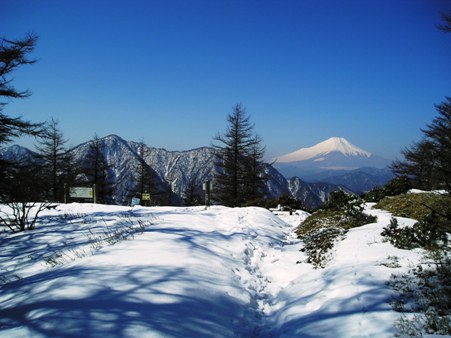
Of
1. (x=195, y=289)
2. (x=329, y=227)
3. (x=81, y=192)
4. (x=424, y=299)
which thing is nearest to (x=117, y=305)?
(x=195, y=289)

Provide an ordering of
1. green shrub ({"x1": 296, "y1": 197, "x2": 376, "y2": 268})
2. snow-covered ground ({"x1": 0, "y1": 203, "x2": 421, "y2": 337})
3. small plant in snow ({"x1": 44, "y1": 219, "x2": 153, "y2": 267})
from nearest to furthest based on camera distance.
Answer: snow-covered ground ({"x1": 0, "y1": 203, "x2": 421, "y2": 337}), small plant in snow ({"x1": 44, "y1": 219, "x2": 153, "y2": 267}), green shrub ({"x1": 296, "y1": 197, "x2": 376, "y2": 268})

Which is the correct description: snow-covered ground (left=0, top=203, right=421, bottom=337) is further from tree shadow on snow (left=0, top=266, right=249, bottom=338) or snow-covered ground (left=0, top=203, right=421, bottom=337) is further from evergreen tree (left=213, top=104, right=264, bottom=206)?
evergreen tree (left=213, top=104, right=264, bottom=206)

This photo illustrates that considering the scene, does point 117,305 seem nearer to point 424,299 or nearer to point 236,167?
point 424,299

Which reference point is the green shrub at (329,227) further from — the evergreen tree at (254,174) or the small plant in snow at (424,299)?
the evergreen tree at (254,174)

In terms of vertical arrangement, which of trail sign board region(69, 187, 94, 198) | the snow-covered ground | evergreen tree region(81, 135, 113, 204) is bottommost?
the snow-covered ground

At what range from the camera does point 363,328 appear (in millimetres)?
3377

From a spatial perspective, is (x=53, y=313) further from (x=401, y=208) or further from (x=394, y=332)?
(x=401, y=208)

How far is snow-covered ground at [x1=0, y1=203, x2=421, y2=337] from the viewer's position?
3285 mm

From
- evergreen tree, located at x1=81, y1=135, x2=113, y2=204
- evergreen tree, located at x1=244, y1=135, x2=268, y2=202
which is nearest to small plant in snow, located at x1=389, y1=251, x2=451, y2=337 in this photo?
evergreen tree, located at x1=244, y1=135, x2=268, y2=202

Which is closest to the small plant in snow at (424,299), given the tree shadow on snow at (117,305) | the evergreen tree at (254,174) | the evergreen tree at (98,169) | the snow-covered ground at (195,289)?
the snow-covered ground at (195,289)

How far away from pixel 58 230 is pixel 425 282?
33.6ft

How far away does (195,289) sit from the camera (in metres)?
4.34

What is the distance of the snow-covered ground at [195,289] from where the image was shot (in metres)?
3.29

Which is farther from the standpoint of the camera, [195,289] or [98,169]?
[98,169]
